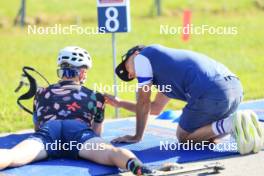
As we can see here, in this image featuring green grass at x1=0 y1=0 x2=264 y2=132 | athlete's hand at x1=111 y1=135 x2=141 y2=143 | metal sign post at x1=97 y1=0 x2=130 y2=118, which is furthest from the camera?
green grass at x1=0 y1=0 x2=264 y2=132

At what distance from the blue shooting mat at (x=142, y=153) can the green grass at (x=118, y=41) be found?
151 cm

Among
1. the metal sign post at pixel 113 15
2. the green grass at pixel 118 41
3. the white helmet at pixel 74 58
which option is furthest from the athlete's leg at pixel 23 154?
the metal sign post at pixel 113 15

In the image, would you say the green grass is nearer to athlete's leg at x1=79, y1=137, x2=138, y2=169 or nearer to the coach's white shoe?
athlete's leg at x1=79, y1=137, x2=138, y2=169

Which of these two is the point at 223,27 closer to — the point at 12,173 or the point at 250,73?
the point at 250,73

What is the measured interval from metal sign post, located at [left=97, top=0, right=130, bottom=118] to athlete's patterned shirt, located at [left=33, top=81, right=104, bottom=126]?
7.58 ft

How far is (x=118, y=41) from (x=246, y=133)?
601 inches

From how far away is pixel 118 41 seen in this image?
2298 cm

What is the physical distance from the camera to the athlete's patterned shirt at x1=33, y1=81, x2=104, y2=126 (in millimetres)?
7812

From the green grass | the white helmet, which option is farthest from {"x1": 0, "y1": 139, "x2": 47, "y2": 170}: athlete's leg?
the green grass

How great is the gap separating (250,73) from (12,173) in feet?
31.1

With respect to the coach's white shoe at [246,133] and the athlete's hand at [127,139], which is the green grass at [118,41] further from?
the coach's white shoe at [246,133]

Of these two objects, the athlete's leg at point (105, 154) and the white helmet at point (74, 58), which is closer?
the athlete's leg at point (105, 154)

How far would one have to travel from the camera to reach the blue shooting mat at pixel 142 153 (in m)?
7.16

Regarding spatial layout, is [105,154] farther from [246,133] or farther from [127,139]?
[246,133]
